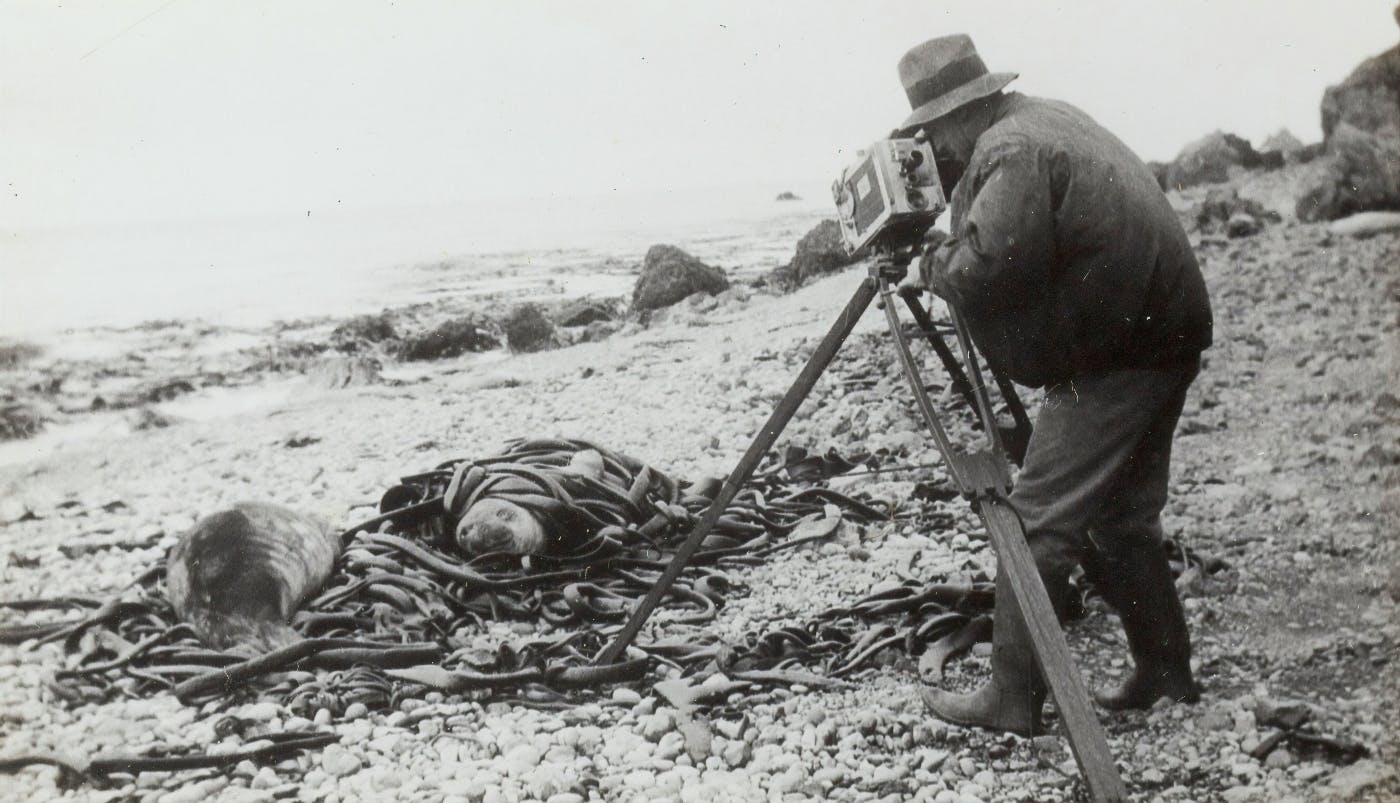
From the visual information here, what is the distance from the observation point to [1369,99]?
3.83 m

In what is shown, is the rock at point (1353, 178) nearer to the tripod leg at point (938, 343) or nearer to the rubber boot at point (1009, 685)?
the tripod leg at point (938, 343)

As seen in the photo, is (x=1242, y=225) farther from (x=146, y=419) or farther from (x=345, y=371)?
(x=146, y=419)

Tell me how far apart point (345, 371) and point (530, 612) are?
1.11 metres

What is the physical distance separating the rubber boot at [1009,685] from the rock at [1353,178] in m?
2.71

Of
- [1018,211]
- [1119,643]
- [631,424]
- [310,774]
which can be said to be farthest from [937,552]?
[310,774]

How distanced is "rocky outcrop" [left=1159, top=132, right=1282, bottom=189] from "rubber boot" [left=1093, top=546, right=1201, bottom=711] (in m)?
2.21

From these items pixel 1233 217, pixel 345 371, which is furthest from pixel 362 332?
pixel 1233 217

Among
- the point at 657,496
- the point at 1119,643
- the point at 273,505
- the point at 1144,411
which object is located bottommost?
the point at 1119,643

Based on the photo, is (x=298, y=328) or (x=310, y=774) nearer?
(x=310, y=774)

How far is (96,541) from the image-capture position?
3402mm

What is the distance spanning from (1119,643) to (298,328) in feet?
9.09

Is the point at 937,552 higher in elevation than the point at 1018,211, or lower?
lower

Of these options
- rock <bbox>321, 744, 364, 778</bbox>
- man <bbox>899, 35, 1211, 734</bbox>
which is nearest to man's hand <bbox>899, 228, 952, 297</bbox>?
man <bbox>899, 35, 1211, 734</bbox>

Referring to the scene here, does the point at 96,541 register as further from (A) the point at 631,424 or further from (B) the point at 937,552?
(B) the point at 937,552
